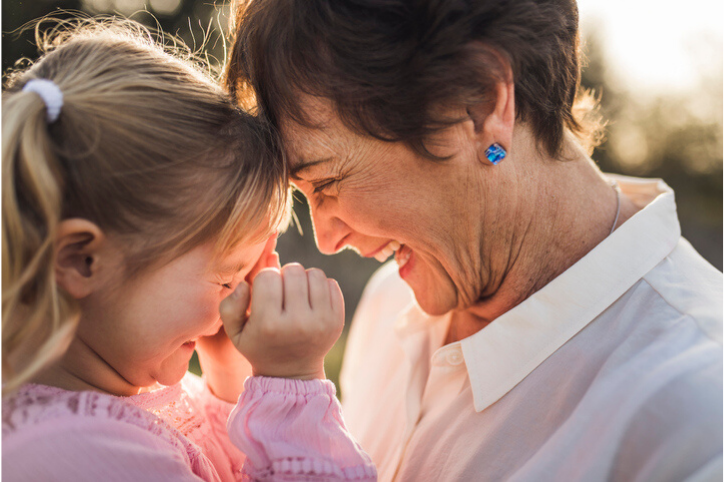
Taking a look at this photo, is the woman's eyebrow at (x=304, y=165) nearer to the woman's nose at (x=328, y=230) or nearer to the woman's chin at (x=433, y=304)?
the woman's nose at (x=328, y=230)

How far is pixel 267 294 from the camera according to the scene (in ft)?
5.36

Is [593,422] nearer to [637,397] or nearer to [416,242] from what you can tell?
[637,397]

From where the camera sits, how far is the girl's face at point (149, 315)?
5.05 feet

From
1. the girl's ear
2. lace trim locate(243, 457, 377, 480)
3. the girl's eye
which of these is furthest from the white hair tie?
lace trim locate(243, 457, 377, 480)

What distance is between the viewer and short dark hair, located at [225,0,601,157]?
157 cm

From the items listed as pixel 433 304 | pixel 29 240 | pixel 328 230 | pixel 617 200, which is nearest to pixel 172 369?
pixel 29 240

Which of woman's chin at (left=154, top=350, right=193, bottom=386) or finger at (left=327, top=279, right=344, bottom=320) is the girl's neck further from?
finger at (left=327, top=279, right=344, bottom=320)

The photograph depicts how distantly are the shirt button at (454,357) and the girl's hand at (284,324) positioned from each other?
521 millimetres

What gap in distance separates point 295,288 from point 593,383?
930 mm

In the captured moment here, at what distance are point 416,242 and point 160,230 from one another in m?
0.90

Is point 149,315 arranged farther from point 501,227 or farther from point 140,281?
point 501,227

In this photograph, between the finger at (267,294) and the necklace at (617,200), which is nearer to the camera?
the finger at (267,294)

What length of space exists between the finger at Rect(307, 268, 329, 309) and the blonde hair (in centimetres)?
22

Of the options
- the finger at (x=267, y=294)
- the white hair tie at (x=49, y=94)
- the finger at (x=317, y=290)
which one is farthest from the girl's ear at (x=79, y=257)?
the finger at (x=317, y=290)
